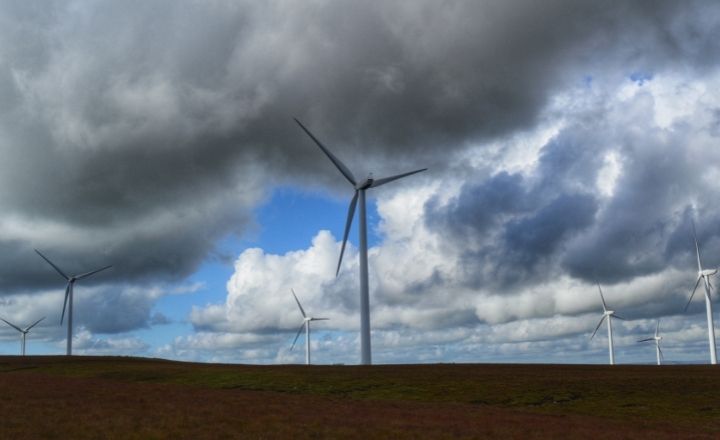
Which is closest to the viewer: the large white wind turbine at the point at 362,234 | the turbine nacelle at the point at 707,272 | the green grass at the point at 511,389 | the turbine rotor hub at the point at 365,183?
the green grass at the point at 511,389

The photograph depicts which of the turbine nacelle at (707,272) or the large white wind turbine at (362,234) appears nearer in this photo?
the large white wind turbine at (362,234)

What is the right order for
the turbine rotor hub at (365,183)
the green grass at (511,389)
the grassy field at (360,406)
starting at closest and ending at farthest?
the grassy field at (360,406) → the green grass at (511,389) → the turbine rotor hub at (365,183)

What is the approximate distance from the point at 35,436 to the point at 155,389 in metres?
27.4

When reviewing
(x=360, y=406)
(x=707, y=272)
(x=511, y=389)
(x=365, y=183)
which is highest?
(x=365, y=183)

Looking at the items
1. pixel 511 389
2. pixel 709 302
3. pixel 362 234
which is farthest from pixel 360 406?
pixel 709 302

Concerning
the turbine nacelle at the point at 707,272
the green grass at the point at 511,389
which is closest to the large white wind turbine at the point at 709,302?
the turbine nacelle at the point at 707,272

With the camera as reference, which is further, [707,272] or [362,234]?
[707,272]

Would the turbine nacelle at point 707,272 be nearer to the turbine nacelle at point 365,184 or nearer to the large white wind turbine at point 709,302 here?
the large white wind turbine at point 709,302

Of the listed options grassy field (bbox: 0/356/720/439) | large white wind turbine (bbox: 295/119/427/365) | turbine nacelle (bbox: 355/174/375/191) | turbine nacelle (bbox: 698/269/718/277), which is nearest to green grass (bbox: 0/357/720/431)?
grassy field (bbox: 0/356/720/439)

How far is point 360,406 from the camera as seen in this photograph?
49.4 m

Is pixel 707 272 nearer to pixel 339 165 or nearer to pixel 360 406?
pixel 339 165

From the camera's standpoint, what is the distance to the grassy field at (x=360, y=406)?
37594 millimetres

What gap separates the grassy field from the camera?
37.6 meters

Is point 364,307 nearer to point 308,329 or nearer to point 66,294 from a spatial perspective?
point 308,329
